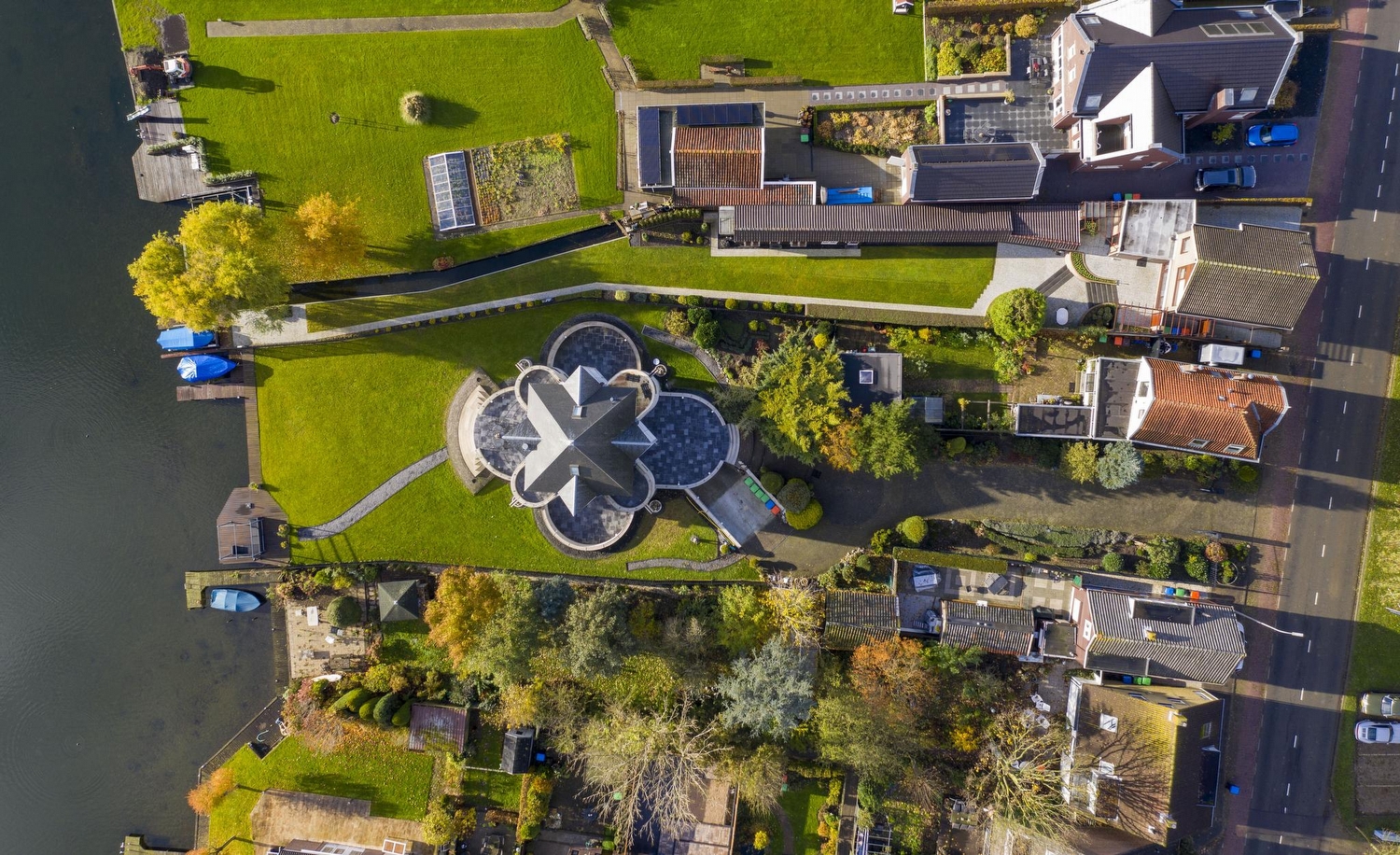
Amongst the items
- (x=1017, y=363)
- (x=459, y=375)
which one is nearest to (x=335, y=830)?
(x=459, y=375)

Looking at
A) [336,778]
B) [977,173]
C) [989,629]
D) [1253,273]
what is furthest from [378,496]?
[1253,273]

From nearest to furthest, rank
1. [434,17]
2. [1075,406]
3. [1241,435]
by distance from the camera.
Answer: [1241,435], [1075,406], [434,17]

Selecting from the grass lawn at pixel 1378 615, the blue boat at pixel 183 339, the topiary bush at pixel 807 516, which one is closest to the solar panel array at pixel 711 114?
the topiary bush at pixel 807 516

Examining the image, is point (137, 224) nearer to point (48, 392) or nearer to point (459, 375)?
point (48, 392)

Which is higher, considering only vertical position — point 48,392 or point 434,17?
point 434,17

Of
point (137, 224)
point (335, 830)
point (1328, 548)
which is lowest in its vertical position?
point (335, 830)

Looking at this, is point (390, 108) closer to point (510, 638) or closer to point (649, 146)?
point (649, 146)

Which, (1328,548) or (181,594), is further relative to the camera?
(181,594)

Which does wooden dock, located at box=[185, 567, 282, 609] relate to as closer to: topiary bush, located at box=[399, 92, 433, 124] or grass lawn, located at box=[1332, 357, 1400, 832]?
topiary bush, located at box=[399, 92, 433, 124]
